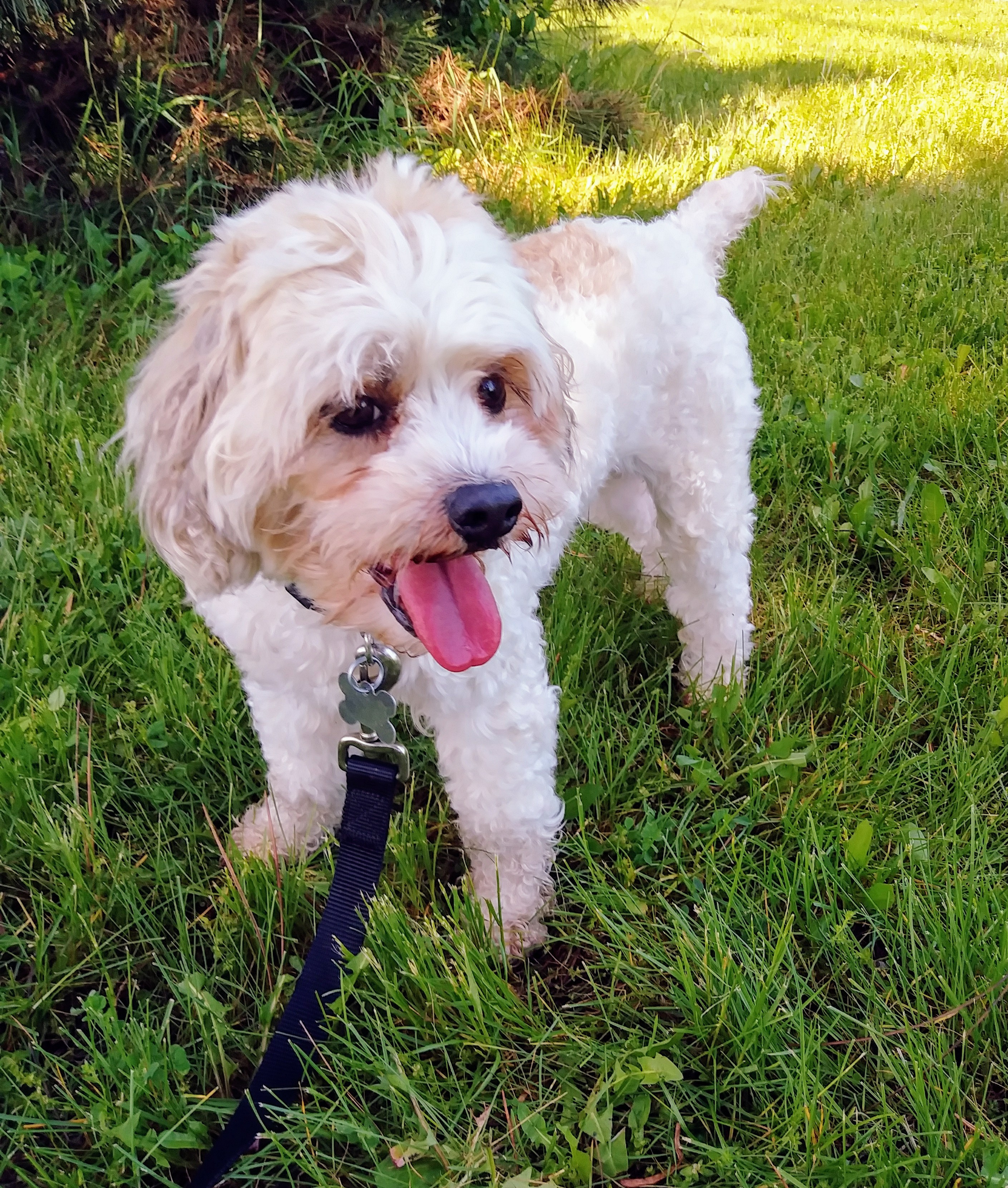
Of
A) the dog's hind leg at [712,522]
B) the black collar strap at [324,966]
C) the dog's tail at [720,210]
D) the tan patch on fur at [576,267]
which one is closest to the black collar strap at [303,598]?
the black collar strap at [324,966]

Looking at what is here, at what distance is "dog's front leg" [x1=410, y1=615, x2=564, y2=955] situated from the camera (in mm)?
1931

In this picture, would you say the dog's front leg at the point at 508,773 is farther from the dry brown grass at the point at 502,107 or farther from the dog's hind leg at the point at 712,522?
the dry brown grass at the point at 502,107

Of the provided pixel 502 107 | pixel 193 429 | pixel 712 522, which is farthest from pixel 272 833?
pixel 502 107

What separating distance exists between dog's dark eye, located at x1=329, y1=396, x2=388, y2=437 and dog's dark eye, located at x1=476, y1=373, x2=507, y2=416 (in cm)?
21

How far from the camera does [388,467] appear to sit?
1.59m

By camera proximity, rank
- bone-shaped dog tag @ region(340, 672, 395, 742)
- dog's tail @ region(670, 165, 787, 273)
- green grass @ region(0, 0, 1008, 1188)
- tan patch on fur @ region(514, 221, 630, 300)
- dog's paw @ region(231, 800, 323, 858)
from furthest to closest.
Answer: dog's tail @ region(670, 165, 787, 273), tan patch on fur @ region(514, 221, 630, 300), dog's paw @ region(231, 800, 323, 858), bone-shaped dog tag @ region(340, 672, 395, 742), green grass @ region(0, 0, 1008, 1188)

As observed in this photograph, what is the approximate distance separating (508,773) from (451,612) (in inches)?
18.7

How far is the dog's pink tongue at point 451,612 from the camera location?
1.62 meters

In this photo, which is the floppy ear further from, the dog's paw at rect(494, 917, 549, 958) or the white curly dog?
the dog's paw at rect(494, 917, 549, 958)

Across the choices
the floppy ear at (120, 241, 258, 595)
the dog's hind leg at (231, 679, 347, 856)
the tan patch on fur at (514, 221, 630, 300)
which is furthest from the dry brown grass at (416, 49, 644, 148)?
the dog's hind leg at (231, 679, 347, 856)

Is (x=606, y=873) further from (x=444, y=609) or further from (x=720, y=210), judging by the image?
(x=720, y=210)

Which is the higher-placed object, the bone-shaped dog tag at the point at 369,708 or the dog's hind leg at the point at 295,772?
the bone-shaped dog tag at the point at 369,708

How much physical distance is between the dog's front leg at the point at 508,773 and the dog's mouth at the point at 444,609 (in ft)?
0.67

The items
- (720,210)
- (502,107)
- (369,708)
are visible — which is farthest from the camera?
(502,107)
